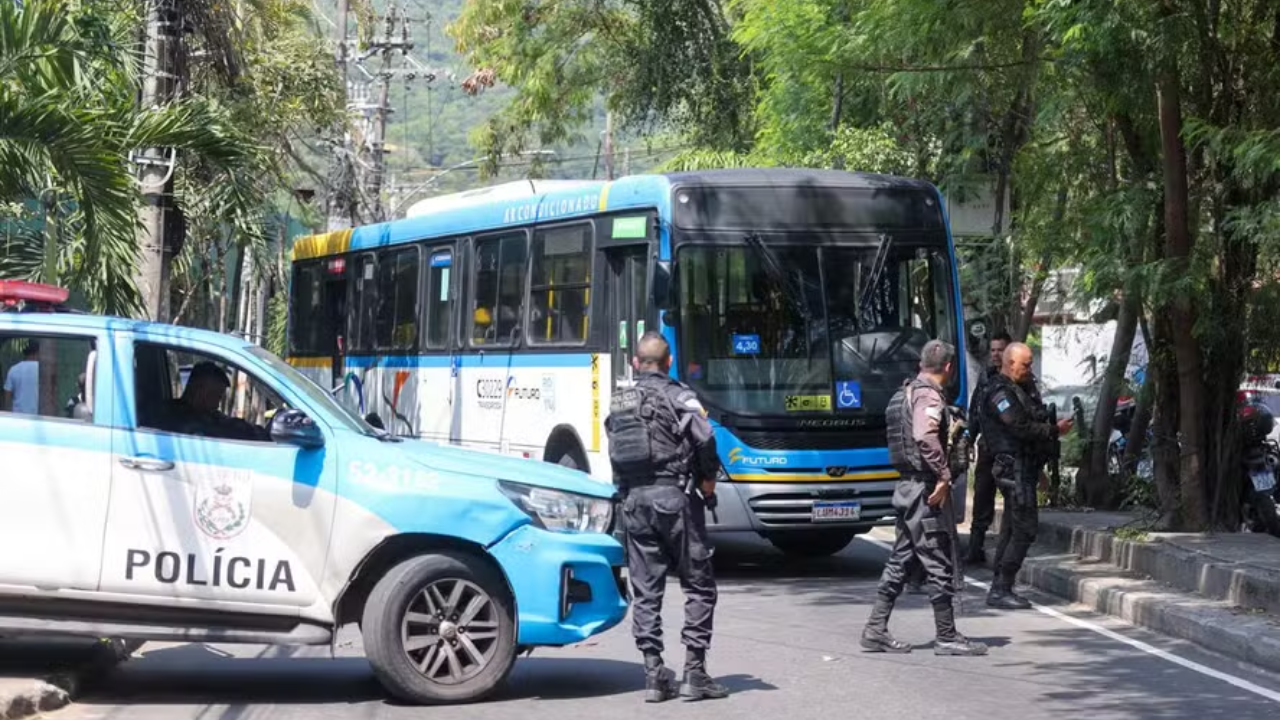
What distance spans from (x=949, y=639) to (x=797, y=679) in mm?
1228

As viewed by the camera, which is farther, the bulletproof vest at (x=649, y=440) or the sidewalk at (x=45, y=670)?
the bulletproof vest at (x=649, y=440)

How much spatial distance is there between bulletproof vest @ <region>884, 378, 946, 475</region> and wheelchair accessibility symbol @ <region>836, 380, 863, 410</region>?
351cm

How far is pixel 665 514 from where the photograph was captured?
8.73 metres

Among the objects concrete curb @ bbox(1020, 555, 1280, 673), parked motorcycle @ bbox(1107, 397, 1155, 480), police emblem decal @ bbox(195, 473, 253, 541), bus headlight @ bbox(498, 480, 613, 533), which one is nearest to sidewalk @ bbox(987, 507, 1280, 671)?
concrete curb @ bbox(1020, 555, 1280, 673)

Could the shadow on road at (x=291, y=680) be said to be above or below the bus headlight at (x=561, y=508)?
A: below

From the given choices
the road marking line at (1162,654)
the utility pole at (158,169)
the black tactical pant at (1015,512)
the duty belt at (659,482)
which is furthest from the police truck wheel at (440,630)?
the utility pole at (158,169)

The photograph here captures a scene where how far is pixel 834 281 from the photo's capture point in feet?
46.5

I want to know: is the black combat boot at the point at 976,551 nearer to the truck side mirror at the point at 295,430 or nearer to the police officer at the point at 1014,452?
the police officer at the point at 1014,452

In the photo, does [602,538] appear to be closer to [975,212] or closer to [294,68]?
[975,212]

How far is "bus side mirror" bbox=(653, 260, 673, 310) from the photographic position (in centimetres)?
1380

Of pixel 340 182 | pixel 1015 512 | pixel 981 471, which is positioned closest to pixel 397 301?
pixel 981 471

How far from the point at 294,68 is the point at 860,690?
1854 centimetres

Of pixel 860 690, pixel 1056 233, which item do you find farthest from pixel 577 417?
pixel 860 690

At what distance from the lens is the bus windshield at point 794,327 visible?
13.9 meters
